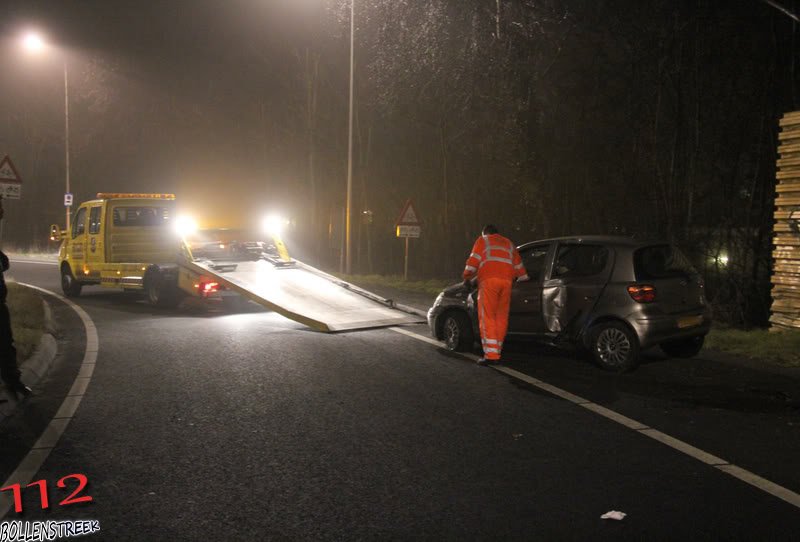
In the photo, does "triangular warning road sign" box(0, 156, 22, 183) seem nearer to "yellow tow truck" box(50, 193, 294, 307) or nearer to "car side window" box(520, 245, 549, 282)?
"yellow tow truck" box(50, 193, 294, 307)

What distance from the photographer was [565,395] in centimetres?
725

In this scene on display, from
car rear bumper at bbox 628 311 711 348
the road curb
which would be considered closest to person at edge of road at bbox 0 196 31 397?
the road curb

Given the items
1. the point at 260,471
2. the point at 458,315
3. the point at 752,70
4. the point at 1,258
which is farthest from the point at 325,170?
the point at 260,471

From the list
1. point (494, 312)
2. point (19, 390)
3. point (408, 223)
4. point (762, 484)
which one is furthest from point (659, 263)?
point (408, 223)

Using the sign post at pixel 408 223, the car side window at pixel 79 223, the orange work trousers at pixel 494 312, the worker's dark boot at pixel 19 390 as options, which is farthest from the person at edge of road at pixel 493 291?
the car side window at pixel 79 223

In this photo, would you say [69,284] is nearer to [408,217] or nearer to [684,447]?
[408,217]

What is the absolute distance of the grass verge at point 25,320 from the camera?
915 centimetres

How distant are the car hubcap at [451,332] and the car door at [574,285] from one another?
1.32 m

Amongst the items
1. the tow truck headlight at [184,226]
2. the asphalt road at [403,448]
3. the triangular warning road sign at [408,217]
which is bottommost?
the asphalt road at [403,448]

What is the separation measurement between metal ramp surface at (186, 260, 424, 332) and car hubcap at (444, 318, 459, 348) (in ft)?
6.90

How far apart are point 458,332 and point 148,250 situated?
9.58m

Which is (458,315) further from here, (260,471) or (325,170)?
(325,170)

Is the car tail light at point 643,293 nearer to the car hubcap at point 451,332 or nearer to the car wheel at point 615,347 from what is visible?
the car wheel at point 615,347

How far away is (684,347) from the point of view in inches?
364
